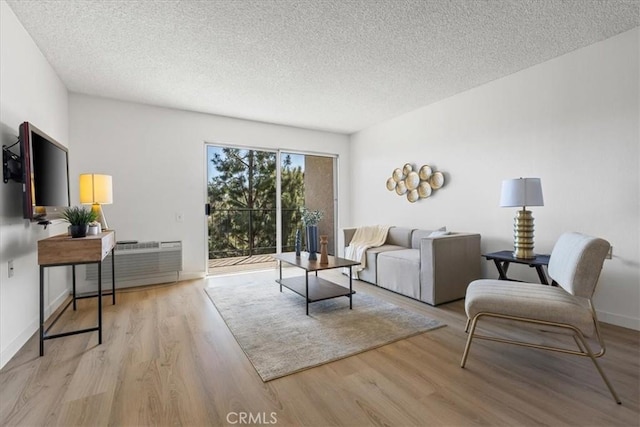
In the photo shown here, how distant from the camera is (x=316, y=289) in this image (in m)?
3.22

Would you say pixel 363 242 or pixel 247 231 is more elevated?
pixel 247 231

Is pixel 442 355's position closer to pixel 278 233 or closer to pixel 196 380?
pixel 196 380

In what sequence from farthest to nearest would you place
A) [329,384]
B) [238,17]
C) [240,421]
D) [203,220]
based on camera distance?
[203,220], [238,17], [329,384], [240,421]

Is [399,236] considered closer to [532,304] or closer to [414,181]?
[414,181]

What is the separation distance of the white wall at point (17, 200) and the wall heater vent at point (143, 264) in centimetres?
86

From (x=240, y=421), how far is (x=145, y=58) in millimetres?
3092

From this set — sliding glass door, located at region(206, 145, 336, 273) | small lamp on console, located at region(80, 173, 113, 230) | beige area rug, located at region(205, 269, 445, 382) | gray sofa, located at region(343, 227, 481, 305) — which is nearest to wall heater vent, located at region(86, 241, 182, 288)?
sliding glass door, located at region(206, 145, 336, 273)

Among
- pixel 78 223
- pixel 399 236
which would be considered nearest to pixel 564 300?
pixel 399 236

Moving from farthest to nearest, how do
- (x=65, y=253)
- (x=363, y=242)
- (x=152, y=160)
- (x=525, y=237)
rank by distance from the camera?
(x=363, y=242) → (x=152, y=160) → (x=525, y=237) → (x=65, y=253)

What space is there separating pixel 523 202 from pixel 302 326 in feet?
7.30

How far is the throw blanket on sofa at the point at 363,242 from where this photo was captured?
13.3 ft

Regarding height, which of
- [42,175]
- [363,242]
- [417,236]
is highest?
[42,175]

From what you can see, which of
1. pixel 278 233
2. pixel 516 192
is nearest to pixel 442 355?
pixel 516 192

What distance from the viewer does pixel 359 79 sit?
11.0 ft
